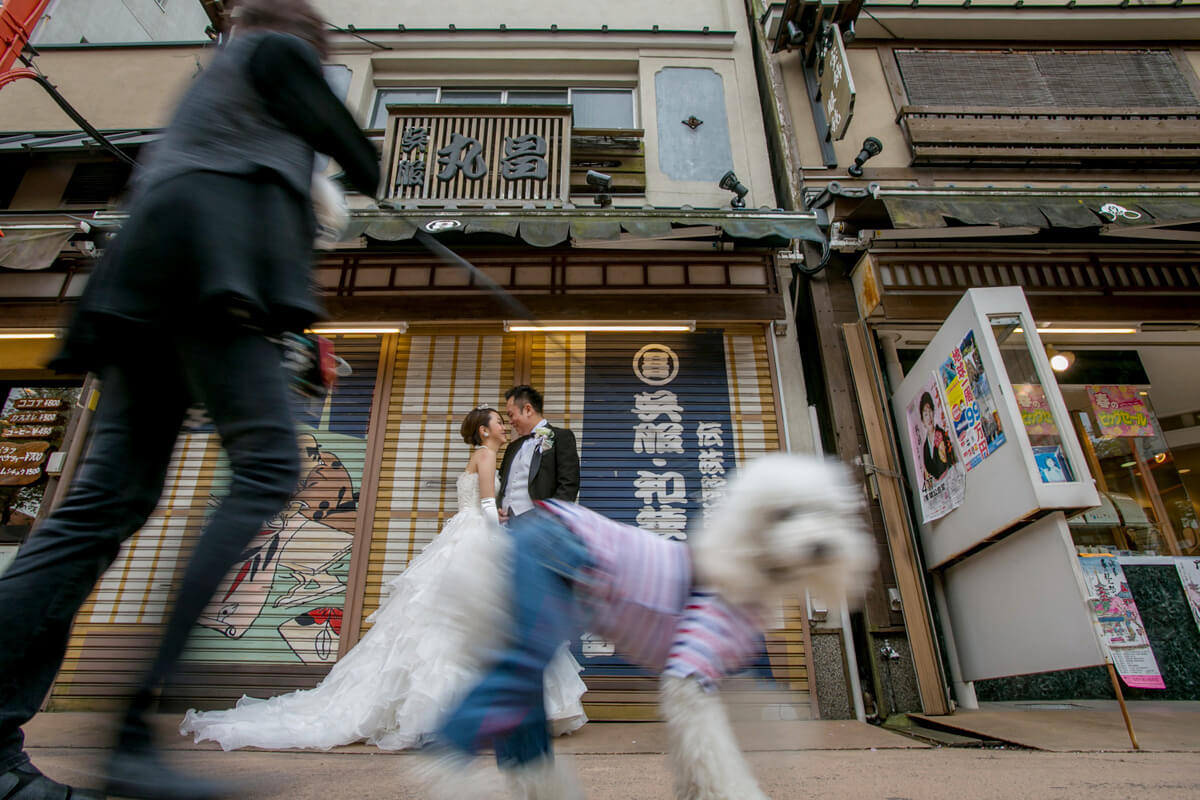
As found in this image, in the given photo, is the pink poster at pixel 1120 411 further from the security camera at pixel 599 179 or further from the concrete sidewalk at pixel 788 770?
the security camera at pixel 599 179

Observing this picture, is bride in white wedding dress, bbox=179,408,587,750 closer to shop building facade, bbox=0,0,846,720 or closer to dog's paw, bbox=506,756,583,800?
shop building facade, bbox=0,0,846,720

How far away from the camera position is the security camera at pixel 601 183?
5.79 metres

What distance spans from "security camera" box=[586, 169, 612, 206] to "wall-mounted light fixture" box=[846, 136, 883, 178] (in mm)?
2371

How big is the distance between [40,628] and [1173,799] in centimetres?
277

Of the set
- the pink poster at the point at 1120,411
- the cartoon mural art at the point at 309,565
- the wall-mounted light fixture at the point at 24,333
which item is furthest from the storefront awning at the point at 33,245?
the pink poster at the point at 1120,411

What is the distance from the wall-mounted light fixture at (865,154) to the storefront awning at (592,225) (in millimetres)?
1449

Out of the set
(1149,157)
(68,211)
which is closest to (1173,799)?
(1149,157)

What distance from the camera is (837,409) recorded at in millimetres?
5016

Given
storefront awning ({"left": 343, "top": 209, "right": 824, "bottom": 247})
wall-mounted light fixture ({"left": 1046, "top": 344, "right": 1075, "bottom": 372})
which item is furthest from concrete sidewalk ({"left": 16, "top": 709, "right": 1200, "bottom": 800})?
wall-mounted light fixture ({"left": 1046, "top": 344, "right": 1075, "bottom": 372})

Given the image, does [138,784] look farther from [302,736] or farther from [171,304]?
[302,736]

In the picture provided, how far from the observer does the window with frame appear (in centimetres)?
700

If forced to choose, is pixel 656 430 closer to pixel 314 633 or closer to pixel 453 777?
pixel 314 633

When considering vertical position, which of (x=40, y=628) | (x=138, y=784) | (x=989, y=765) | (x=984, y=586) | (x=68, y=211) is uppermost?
(x=68, y=211)

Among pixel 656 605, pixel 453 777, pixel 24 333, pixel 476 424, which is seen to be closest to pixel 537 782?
pixel 453 777
